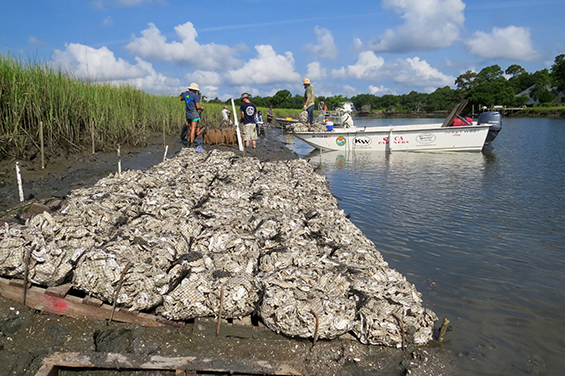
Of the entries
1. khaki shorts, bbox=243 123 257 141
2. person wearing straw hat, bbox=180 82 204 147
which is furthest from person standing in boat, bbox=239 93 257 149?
person wearing straw hat, bbox=180 82 204 147

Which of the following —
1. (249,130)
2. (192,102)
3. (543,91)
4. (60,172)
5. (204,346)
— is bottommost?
(204,346)

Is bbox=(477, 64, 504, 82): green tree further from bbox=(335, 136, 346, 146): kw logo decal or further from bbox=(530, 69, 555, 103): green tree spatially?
bbox=(335, 136, 346, 146): kw logo decal

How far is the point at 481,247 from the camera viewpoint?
645cm

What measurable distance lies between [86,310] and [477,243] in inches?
239

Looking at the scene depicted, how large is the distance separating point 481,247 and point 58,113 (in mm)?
10310

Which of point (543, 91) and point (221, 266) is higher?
point (543, 91)

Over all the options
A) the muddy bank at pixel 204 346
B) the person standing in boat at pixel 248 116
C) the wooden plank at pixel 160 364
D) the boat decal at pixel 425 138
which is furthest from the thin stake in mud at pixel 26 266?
the boat decal at pixel 425 138

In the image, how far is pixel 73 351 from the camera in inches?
121

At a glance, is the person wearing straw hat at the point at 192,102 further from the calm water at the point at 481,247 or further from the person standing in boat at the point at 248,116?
the calm water at the point at 481,247

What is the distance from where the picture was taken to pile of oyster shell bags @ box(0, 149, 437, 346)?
3393 millimetres

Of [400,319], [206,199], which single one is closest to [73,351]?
[400,319]

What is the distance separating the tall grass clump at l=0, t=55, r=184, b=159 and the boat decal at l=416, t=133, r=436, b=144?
12383 mm

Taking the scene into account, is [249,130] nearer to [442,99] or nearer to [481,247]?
[481,247]

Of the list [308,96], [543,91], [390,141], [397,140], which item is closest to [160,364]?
[308,96]
